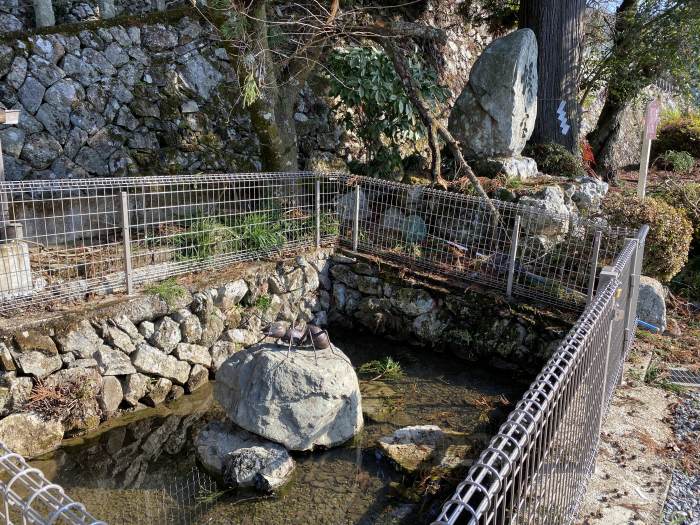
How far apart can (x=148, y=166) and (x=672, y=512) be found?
24.0 ft

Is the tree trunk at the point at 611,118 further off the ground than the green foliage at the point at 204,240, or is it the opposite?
the tree trunk at the point at 611,118

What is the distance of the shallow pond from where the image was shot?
4.29 m

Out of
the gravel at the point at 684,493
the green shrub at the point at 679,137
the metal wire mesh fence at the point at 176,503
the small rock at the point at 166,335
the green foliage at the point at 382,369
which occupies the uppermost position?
the green shrub at the point at 679,137

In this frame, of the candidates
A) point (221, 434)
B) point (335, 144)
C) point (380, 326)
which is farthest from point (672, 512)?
point (335, 144)

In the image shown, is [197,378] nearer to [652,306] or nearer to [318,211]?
[318,211]

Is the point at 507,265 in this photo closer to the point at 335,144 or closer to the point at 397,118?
the point at 397,118

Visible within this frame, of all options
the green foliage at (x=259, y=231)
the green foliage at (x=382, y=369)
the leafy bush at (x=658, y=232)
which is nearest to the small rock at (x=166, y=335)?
the green foliage at (x=259, y=231)

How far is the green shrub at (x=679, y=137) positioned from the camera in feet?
42.0

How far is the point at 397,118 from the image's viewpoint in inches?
349

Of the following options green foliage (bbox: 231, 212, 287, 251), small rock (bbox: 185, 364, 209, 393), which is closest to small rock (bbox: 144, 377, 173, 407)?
small rock (bbox: 185, 364, 209, 393)

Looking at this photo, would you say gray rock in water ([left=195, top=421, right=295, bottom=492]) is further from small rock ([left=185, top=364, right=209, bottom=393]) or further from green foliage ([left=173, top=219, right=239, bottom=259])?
green foliage ([left=173, top=219, right=239, bottom=259])

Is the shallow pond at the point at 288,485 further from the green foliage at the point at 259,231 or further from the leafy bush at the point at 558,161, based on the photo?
the leafy bush at the point at 558,161

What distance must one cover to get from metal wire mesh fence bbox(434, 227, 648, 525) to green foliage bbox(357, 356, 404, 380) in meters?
2.74

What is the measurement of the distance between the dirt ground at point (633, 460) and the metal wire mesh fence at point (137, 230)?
4254mm
